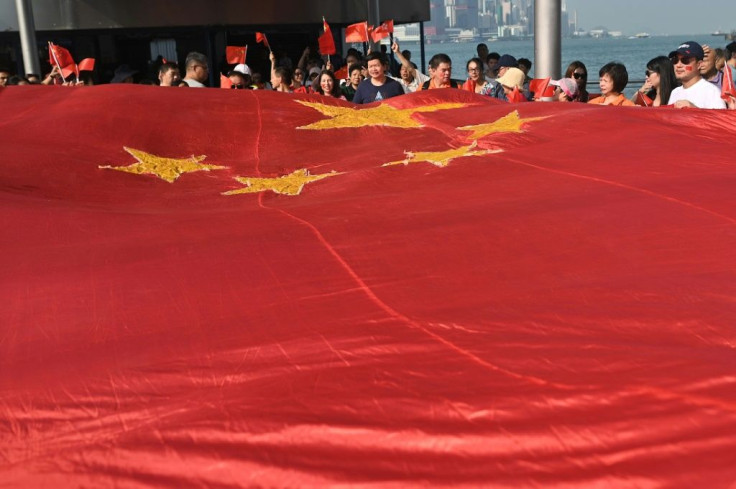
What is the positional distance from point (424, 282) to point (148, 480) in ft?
3.07

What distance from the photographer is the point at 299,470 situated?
1394mm

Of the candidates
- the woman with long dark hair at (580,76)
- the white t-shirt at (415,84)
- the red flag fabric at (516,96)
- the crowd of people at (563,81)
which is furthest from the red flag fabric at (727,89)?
the white t-shirt at (415,84)

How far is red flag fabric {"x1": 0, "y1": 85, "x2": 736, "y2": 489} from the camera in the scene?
1427mm

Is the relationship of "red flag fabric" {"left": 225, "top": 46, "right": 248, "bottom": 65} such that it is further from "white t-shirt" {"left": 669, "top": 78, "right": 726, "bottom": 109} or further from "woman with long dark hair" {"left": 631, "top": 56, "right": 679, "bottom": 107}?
"white t-shirt" {"left": 669, "top": 78, "right": 726, "bottom": 109}

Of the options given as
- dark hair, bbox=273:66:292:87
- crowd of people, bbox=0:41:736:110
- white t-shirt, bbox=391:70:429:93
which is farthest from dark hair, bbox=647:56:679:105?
dark hair, bbox=273:66:292:87

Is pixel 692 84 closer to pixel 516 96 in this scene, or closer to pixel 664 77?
pixel 664 77

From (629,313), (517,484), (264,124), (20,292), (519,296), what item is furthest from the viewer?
(264,124)

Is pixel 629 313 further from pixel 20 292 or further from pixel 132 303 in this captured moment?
pixel 20 292

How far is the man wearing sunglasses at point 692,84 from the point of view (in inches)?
180

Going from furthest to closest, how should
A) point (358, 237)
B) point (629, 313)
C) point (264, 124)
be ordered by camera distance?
1. point (264, 124)
2. point (358, 237)
3. point (629, 313)

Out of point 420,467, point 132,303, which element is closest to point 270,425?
point 420,467

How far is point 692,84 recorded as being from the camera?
4.71 meters

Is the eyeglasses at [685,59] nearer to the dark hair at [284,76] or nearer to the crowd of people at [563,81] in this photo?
the crowd of people at [563,81]

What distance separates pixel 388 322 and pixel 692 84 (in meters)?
3.41
